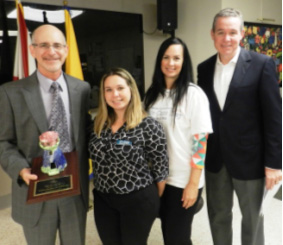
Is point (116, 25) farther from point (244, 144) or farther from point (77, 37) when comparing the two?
point (244, 144)

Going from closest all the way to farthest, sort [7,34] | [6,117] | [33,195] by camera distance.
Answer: [33,195] < [6,117] < [7,34]

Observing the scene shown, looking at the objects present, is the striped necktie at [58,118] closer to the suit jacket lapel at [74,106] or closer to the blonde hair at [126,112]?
the suit jacket lapel at [74,106]

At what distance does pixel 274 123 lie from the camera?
1413 mm

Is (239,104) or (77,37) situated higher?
(77,37)

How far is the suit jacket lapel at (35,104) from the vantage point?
1.26m

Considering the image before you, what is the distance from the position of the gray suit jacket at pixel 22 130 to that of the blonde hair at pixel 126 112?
0.38 ft

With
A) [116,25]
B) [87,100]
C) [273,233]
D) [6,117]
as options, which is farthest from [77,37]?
[273,233]

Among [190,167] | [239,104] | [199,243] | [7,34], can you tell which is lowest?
[199,243]

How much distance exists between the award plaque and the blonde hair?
8.9 inches

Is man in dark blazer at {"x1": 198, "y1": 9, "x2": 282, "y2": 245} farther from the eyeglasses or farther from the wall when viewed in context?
the wall

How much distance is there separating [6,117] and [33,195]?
1.31 feet

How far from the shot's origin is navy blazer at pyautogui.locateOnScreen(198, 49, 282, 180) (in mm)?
1415

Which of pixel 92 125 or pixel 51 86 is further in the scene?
pixel 92 125

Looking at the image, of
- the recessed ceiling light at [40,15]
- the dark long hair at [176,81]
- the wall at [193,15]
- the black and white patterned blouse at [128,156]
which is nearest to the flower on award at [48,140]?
the black and white patterned blouse at [128,156]
